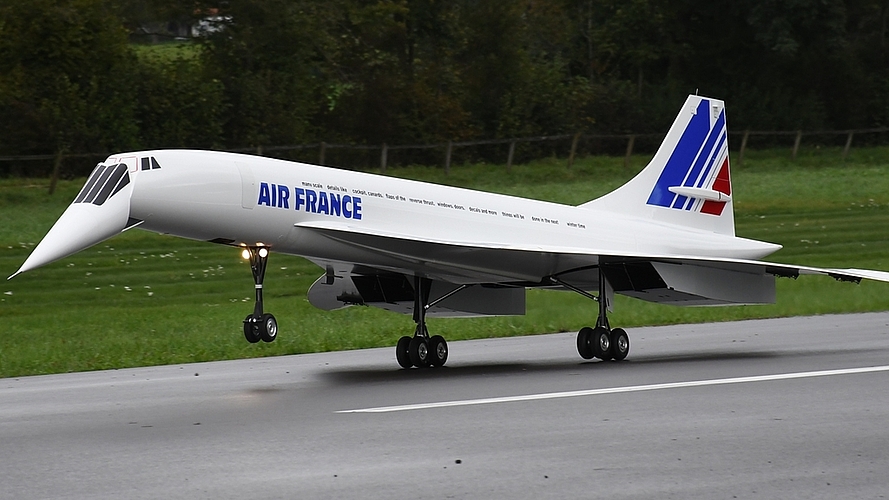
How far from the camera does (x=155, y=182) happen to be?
14.0 meters

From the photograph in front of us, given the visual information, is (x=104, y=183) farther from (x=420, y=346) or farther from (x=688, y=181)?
(x=688, y=181)

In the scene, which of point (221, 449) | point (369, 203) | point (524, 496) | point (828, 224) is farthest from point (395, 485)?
point (828, 224)

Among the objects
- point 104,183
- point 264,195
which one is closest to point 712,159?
point 264,195

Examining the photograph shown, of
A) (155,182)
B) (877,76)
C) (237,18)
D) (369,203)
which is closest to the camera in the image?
(155,182)

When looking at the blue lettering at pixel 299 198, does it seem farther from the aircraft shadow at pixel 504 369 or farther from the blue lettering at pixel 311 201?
the aircraft shadow at pixel 504 369

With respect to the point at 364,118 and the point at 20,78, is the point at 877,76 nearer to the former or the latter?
the point at 364,118

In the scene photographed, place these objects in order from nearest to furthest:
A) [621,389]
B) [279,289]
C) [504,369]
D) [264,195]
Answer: [621,389] < [264,195] < [504,369] < [279,289]

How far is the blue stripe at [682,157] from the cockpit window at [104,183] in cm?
802

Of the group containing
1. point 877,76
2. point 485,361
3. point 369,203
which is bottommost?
point 485,361

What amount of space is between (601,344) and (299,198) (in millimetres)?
4474

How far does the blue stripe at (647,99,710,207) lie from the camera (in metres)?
19.0

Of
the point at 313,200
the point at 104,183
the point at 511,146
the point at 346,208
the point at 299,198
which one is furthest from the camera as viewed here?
the point at 511,146

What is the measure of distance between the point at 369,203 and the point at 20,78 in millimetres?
36042

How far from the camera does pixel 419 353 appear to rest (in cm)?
1686
